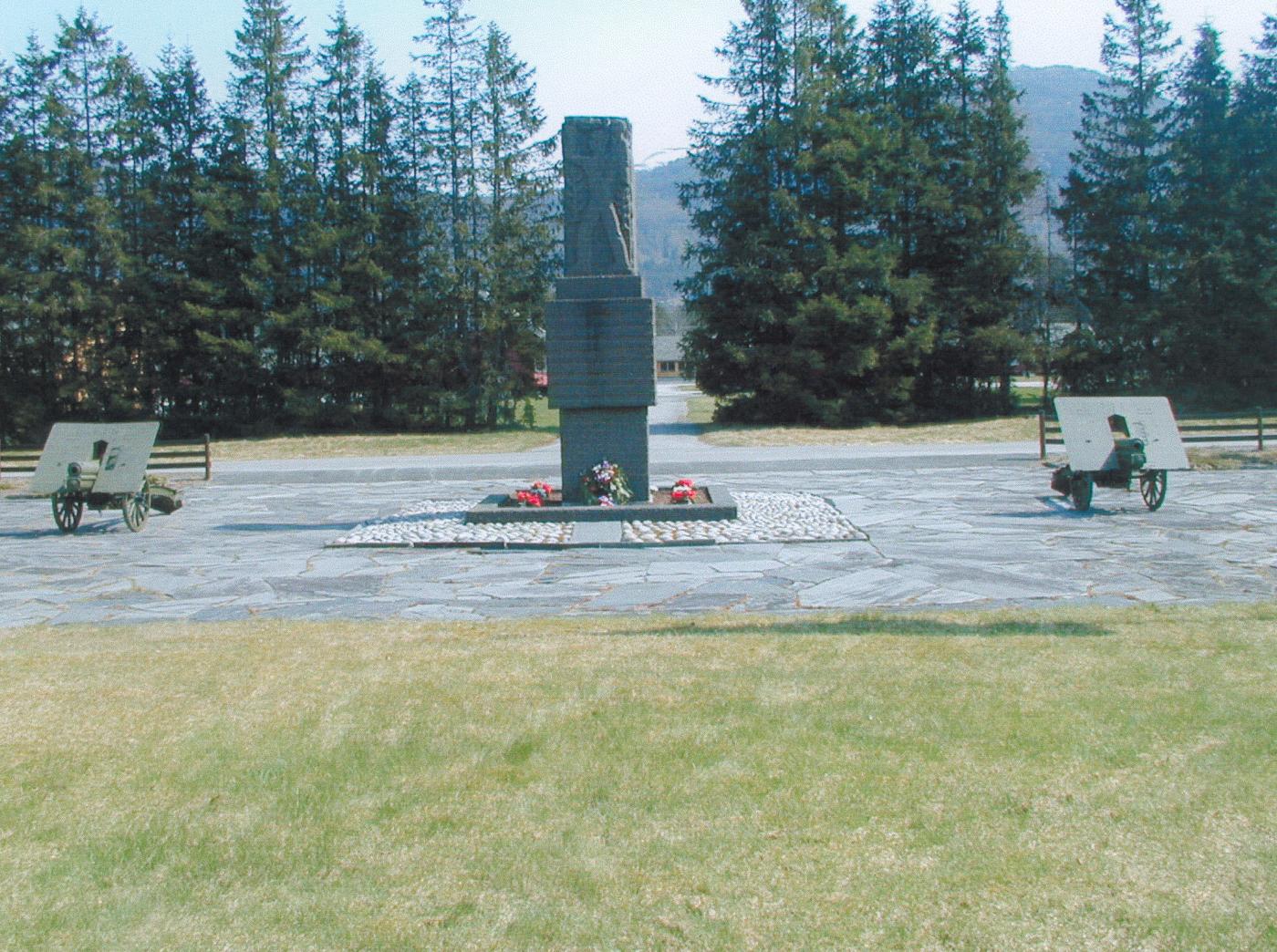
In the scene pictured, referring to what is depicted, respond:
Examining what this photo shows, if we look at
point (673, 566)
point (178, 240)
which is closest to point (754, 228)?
point (178, 240)

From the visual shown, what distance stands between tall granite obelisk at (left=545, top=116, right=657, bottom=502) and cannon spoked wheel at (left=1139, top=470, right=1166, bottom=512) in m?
5.20

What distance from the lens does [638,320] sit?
38.4 ft

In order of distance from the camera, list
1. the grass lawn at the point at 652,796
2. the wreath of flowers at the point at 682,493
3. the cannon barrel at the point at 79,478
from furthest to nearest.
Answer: the wreath of flowers at the point at 682,493, the cannon barrel at the point at 79,478, the grass lawn at the point at 652,796

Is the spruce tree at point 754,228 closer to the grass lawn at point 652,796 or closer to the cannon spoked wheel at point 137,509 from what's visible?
the cannon spoked wheel at point 137,509

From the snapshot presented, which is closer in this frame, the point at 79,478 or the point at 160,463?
the point at 79,478

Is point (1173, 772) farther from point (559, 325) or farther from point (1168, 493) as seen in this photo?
point (1168, 493)

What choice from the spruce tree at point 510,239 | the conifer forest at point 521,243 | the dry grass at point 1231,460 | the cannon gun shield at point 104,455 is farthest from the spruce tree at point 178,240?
the dry grass at point 1231,460

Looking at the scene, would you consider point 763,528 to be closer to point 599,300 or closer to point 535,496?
point 535,496

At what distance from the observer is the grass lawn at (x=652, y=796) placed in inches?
117

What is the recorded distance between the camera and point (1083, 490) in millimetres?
11992

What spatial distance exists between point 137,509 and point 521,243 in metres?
21.8

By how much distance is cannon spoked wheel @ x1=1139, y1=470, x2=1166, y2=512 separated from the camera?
11898mm

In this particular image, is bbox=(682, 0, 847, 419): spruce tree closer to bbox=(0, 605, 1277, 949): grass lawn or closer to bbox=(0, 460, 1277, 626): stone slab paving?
bbox=(0, 460, 1277, 626): stone slab paving

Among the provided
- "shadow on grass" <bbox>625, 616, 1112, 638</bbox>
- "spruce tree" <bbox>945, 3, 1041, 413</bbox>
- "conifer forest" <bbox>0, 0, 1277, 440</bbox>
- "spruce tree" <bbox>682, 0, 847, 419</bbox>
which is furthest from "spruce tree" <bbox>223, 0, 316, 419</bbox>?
"shadow on grass" <bbox>625, 616, 1112, 638</bbox>
